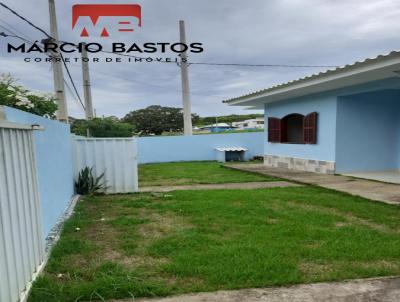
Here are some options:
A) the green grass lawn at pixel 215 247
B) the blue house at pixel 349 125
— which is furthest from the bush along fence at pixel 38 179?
the blue house at pixel 349 125

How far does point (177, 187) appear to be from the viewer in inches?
324

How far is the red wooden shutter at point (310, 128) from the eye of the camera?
10.1 meters

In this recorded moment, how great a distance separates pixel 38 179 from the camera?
130 inches

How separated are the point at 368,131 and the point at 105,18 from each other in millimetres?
8868

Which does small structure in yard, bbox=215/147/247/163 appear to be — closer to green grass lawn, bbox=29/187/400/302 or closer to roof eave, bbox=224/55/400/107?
roof eave, bbox=224/55/400/107

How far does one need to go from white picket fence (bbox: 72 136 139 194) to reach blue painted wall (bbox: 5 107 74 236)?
1.46 meters

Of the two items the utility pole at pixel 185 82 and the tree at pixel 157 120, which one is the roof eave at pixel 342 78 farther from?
the tree at pixel 157 120

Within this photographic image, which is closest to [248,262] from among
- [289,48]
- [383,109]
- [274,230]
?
[274,230]

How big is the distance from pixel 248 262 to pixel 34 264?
192 centimetres

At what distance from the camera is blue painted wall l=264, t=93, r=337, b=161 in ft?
30.8

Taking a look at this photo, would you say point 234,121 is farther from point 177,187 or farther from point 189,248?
→ point 189,248

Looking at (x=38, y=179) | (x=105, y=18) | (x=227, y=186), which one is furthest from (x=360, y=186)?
(x=105, y=18)

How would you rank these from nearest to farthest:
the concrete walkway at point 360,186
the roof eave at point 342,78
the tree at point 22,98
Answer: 1. the tree at point 22,98
2. the concrete walkway at point 360,186
3. the roof eave at point 342,78

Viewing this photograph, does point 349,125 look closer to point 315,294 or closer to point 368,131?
point 368,131
